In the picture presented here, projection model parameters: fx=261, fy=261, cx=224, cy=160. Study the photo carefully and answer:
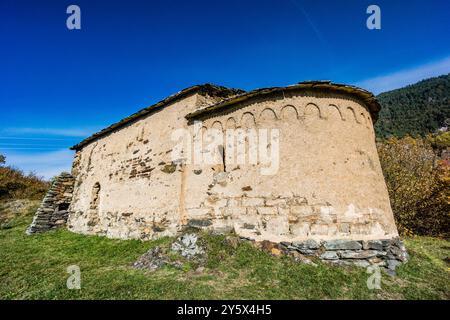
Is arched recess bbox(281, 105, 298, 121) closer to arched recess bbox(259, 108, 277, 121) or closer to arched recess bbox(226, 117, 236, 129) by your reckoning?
arched recess bbox(259, 108, 277, 121)

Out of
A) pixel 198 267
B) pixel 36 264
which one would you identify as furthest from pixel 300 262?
pixel 36 264

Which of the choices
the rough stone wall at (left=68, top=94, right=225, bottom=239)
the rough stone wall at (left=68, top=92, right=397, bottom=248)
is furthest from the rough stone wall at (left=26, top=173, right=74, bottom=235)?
the rough stone wall at (left=68, top=92, right=397, bottom=248)

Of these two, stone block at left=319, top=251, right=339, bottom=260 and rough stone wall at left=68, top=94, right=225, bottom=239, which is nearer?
stone block at left=319, top=251, right=339, bottom=260

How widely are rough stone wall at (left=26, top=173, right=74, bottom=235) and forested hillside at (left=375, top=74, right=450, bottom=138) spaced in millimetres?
45296

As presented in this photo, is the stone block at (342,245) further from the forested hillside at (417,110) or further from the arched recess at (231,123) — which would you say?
the forested hillside at (417,110)

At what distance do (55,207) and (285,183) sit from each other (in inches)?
438

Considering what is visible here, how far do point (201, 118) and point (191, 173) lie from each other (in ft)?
5.41

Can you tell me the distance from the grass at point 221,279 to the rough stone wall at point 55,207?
15.1 feet

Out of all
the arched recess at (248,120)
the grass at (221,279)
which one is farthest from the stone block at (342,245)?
the arched recess at (248,120)

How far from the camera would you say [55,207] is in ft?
39.5

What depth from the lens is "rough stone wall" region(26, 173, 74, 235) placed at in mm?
11069

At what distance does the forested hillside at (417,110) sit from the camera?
4384cm
